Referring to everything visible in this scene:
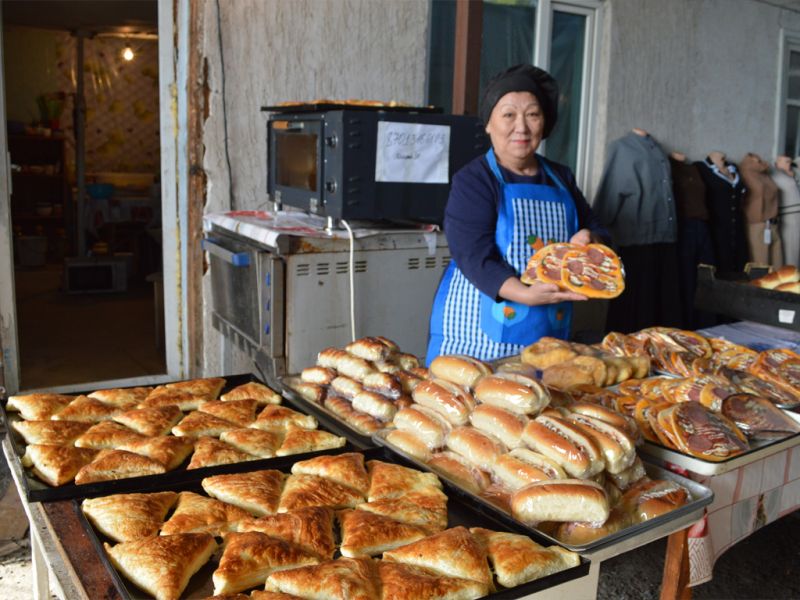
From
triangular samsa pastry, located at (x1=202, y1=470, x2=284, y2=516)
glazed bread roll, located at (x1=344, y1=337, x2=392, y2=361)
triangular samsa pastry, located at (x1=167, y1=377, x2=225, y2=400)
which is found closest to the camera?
triangular samsa pastry, located at (x1=202, y1=470, x2=284, y2=516)

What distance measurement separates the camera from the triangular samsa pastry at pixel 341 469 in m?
1.72

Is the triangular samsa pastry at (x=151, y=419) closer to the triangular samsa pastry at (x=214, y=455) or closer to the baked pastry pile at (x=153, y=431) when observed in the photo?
the baked pastry pile at (x=153, y=431)

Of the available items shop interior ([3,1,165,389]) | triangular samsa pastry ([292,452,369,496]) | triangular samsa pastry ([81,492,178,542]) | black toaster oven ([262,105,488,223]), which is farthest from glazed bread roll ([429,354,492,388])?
shop interior ([3,1,165,389])

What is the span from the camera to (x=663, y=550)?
11.8ft

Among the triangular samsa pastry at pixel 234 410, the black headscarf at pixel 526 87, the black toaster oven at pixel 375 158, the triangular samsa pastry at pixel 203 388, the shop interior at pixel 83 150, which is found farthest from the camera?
the shop interior at pixel 83 150

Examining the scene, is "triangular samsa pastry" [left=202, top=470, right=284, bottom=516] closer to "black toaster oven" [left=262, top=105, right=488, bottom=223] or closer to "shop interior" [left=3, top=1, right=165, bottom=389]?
"black toaster oven" [left=262, top=105, right=488, bottom=223]

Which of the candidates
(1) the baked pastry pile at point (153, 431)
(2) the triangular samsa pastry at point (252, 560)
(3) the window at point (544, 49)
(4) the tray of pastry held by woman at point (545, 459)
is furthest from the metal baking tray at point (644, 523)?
(3) the window at point (544, 49)

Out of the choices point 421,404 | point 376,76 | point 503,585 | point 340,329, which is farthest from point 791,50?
point 503,585

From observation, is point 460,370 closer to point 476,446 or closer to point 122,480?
point 476,446

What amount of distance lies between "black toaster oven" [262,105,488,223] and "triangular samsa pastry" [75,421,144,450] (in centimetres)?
180

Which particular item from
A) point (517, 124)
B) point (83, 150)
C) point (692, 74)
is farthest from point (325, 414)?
point (83, 150)

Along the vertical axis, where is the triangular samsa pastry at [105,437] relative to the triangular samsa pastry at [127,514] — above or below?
above

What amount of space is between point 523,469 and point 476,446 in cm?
15

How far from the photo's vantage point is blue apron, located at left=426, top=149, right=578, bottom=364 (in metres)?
3.04
